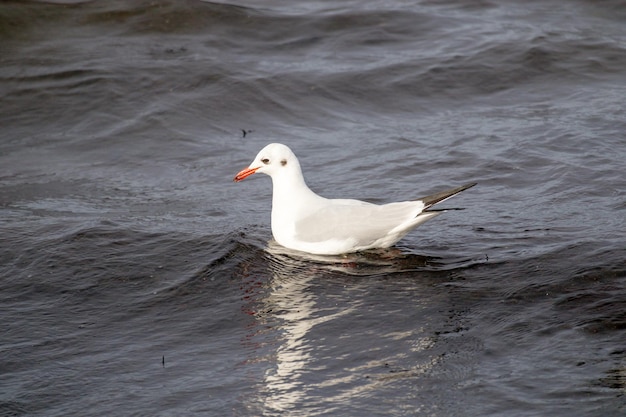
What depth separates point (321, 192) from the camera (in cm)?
881

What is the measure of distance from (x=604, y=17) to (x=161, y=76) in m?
6.44

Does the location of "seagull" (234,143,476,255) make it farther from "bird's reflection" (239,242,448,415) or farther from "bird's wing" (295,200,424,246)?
"bird's reflection" (239,242,448,415)

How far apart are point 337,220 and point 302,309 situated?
1.12 metres

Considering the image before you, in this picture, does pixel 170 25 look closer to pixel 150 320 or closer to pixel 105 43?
pixel 105 43

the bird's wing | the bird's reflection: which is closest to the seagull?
the bird's wing

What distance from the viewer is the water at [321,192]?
5344mm

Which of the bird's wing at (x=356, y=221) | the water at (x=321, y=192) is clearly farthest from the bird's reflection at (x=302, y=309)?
the bird's wing at (x=356, y=221)

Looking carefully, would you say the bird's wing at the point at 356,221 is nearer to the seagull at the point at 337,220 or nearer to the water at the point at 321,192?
the seagull at the point at 337,220

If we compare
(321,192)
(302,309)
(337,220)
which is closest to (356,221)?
(337,220)

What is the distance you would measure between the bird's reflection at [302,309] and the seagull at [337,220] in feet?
0.34

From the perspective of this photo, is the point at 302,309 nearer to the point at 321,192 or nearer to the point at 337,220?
the point at 337,220

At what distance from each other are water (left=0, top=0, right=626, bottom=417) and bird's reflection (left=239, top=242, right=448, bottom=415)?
21 millimetres

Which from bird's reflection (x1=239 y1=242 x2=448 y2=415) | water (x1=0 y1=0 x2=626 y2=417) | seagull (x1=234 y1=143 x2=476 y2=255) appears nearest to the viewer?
bird's reflection (x1=239 y1=242 x2=448 y2=415)

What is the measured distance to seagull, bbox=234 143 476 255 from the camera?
7094 mm
